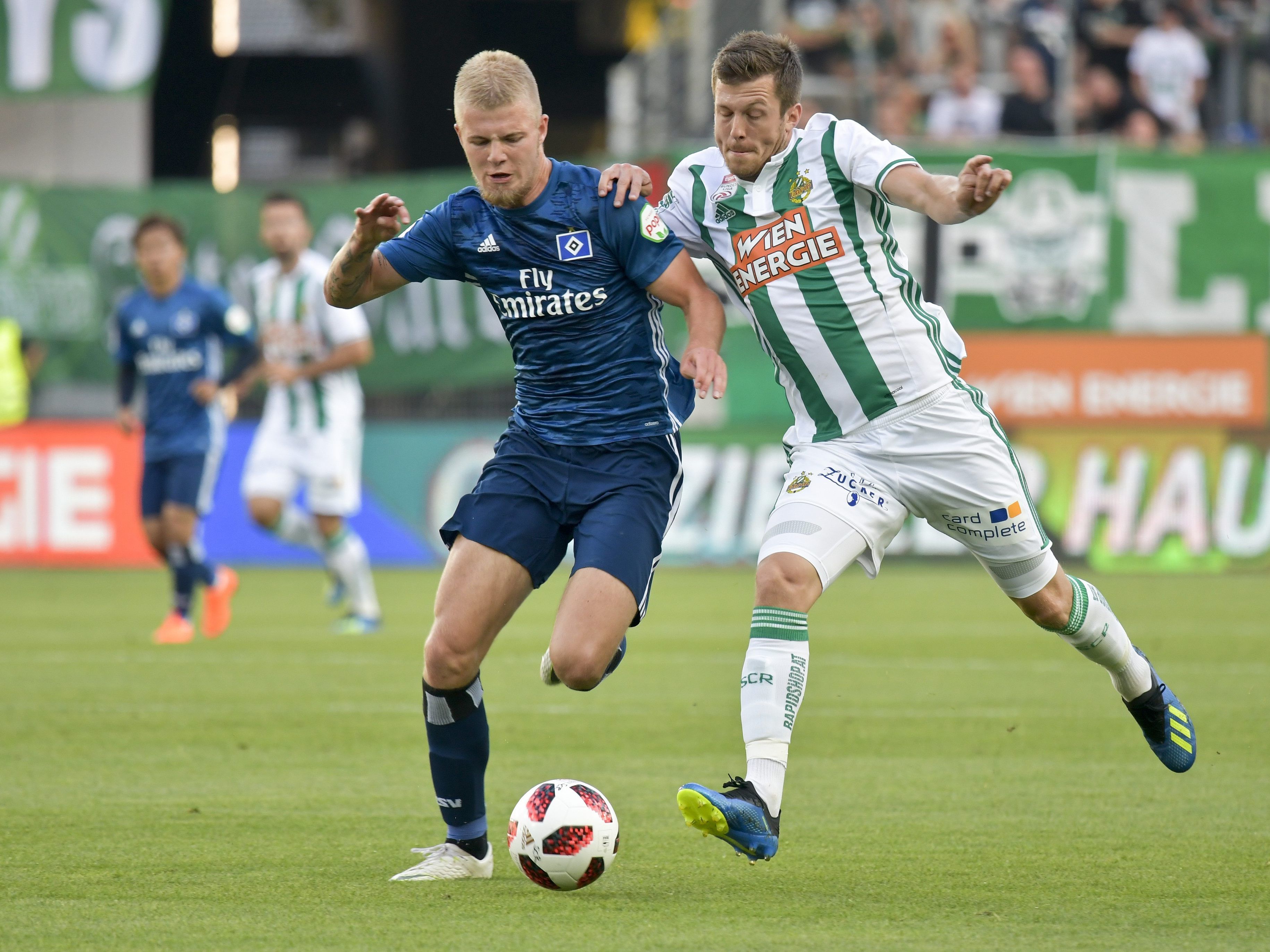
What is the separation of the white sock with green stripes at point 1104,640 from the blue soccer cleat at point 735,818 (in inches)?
54.6

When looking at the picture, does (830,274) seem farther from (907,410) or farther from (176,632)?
(176,632)

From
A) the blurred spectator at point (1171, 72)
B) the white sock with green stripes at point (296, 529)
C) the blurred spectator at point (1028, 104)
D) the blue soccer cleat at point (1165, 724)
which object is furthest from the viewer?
the blurred spectator at point (1171, 72)

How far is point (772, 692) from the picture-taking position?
193 inches

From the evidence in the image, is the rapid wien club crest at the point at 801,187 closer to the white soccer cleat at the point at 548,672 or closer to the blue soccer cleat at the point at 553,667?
the blue soccer cleat at the point at 553,667

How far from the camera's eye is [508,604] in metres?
5.11

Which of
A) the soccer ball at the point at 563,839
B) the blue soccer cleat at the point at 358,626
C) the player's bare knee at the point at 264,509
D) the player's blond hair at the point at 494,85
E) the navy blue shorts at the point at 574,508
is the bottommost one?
the blue soccer cleat at the point at 358,626

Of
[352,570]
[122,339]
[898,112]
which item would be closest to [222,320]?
[122,339]

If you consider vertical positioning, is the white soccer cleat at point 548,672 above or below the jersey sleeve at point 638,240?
below

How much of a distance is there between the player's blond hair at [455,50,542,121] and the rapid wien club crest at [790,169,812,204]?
78 centimetres

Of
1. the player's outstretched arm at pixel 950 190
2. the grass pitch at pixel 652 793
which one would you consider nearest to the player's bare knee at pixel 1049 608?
the grass pitch at pixel 652 793

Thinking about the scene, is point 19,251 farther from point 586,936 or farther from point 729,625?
point 586,936

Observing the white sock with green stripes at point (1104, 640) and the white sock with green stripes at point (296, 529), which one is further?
the white sock with green stripes at point (296, 529)

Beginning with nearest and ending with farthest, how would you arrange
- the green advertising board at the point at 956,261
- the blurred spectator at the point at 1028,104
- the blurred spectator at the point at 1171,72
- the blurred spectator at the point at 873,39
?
the green advertising board at the point at 956,261 < the blurred spectator at the point at 1028,104 < the blurred spectator at the point at 1171,72 < the blurred spectator at the point at 873,39

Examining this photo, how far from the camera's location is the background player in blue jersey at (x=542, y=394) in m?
Answer: 5.03
